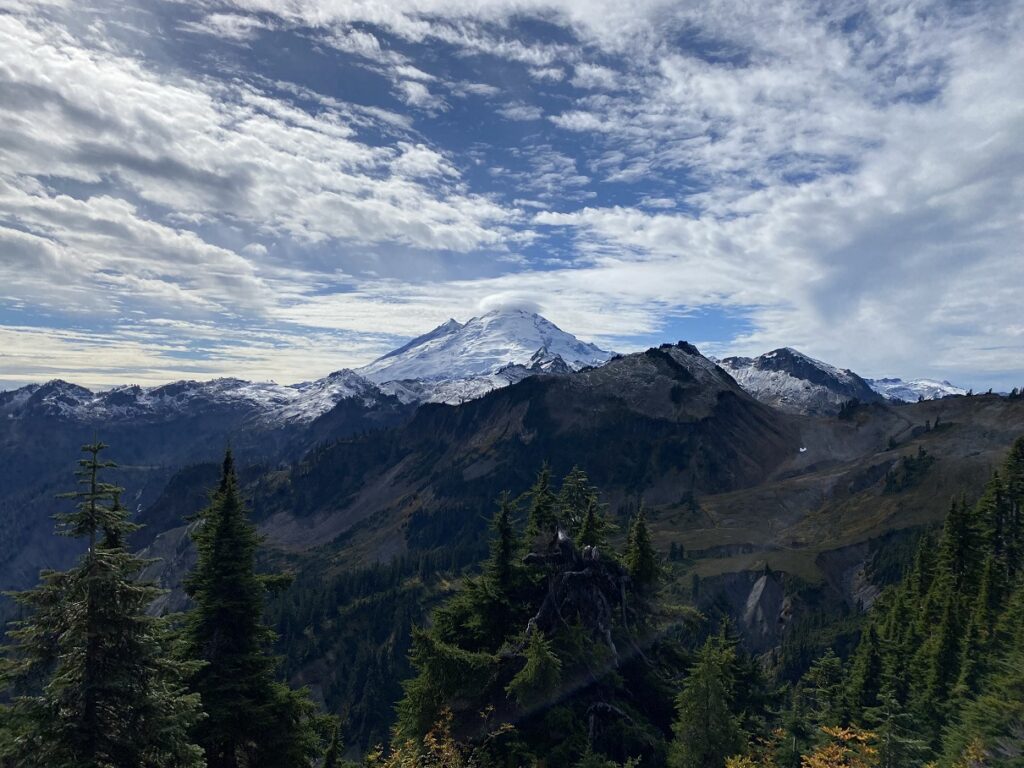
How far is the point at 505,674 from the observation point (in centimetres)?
2877

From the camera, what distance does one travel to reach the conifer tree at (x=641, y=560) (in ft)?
114

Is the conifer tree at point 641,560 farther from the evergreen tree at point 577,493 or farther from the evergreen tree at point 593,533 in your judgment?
the evergreen tree at point 577,493

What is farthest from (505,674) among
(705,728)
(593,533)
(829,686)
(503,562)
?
(829,686)

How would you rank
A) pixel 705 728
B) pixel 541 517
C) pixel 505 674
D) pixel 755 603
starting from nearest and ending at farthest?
pixel 705 728, pixel 505 674, pixel 541 517, pixel 755 603

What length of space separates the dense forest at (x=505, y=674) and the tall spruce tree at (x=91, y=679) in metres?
0.04

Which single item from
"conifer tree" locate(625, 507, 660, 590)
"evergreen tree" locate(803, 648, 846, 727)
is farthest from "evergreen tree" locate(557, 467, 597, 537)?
"evergreen tree" locate(803, 648, 846, 727)

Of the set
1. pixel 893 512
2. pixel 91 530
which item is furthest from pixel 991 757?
pixel 893 512

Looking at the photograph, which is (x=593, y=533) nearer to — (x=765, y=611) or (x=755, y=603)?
(x=765, y=611)

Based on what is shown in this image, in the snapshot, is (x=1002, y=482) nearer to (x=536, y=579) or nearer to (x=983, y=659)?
(x=983, y=659)

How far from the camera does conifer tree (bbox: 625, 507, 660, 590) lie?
34.7m

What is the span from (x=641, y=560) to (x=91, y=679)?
88.9ft

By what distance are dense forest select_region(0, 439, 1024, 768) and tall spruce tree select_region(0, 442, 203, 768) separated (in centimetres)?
4

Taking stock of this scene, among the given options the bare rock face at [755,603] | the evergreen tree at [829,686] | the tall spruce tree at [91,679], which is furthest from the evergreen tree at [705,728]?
the bare rock face at [755,603]

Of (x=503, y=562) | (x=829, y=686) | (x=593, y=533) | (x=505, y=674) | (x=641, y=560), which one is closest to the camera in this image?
(x=505, y=674)
